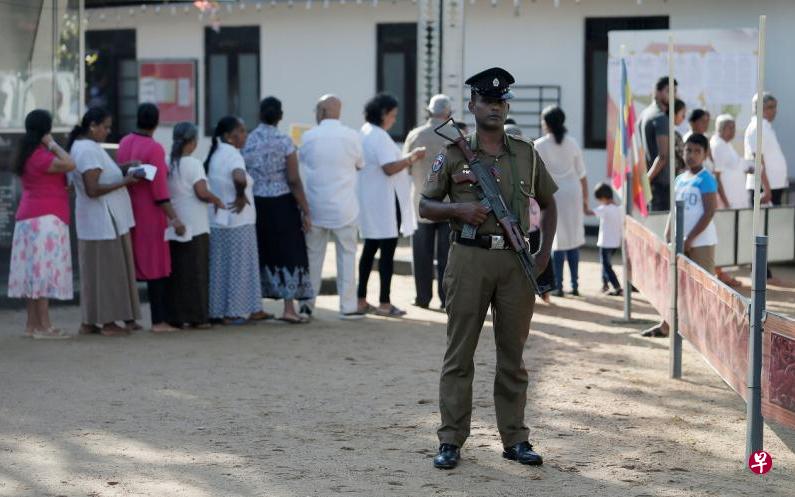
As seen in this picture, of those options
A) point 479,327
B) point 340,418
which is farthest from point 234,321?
point 479,327

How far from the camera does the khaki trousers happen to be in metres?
6.55

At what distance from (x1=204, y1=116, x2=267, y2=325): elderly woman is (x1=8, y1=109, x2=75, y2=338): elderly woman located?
3.79 feet

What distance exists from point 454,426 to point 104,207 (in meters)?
4.64

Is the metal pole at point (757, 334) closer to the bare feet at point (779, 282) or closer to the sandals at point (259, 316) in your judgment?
the sandals at point (259, 316)

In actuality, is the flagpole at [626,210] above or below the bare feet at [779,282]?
above

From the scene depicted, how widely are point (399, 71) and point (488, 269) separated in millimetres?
14619

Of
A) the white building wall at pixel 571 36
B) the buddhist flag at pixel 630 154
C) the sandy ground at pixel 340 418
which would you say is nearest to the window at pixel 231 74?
the white building wall at pixel 571 36

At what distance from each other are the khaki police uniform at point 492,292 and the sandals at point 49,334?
4.78 metres

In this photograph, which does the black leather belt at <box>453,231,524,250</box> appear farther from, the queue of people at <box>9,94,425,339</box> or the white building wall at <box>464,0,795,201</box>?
the white building wall at <box>464,0,795,201</box>

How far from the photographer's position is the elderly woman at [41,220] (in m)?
10.2

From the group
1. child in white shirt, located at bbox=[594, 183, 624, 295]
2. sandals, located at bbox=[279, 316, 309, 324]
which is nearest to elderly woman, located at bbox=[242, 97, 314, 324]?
sandals, located at bbox=[279, 316, 309, 324]

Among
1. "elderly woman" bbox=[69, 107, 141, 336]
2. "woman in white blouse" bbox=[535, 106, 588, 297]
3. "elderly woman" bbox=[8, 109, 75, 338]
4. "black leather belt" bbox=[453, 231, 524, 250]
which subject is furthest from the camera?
"woman in white blouse" bbox=[535, 106, 588, 297]

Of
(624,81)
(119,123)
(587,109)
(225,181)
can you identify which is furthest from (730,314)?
(119,123)

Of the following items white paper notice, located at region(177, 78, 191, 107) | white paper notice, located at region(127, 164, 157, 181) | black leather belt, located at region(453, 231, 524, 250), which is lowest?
black leather belt, located at region(453, 231, 524, 250)
